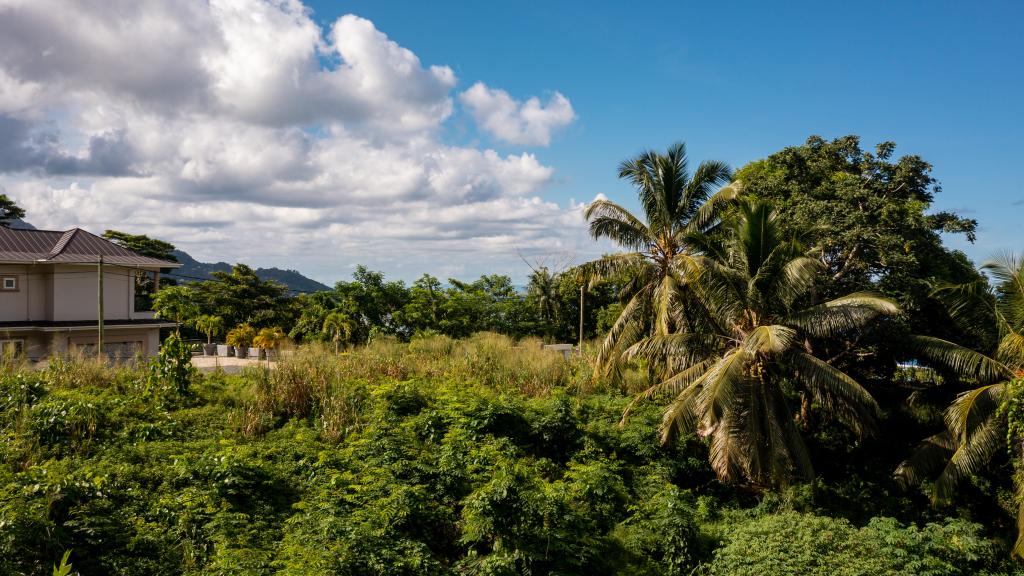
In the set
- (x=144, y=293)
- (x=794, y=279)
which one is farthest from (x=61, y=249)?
(x=794, y=279)

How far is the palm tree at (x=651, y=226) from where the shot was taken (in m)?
14.6

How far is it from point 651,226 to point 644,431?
5.55 metres

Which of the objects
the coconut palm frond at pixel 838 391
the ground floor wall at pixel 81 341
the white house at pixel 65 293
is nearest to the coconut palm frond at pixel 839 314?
the coconut palm frond at pixel 838 391

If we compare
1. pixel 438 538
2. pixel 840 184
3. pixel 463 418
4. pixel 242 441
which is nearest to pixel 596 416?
pixel 463 418

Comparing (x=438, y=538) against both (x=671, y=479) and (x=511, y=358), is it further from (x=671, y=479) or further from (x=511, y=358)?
(x=511, y=358)

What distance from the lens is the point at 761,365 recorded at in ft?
37.9

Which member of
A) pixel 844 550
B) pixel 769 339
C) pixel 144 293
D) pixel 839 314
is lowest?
pixel 844 550

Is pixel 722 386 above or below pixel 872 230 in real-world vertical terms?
below

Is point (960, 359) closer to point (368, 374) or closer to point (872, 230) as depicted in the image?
point (872, 230)

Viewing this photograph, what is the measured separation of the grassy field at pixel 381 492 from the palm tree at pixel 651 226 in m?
1.96

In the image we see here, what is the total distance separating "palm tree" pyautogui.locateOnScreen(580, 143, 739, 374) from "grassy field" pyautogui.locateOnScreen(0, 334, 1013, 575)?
196 cm

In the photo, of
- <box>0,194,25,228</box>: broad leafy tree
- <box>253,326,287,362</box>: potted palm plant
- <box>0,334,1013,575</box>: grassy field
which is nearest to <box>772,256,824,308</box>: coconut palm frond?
<box>0,334,1013,575</box>: grassy field

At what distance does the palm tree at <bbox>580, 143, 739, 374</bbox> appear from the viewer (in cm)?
1460

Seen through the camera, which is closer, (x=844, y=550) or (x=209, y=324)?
(x=844, y=550)
